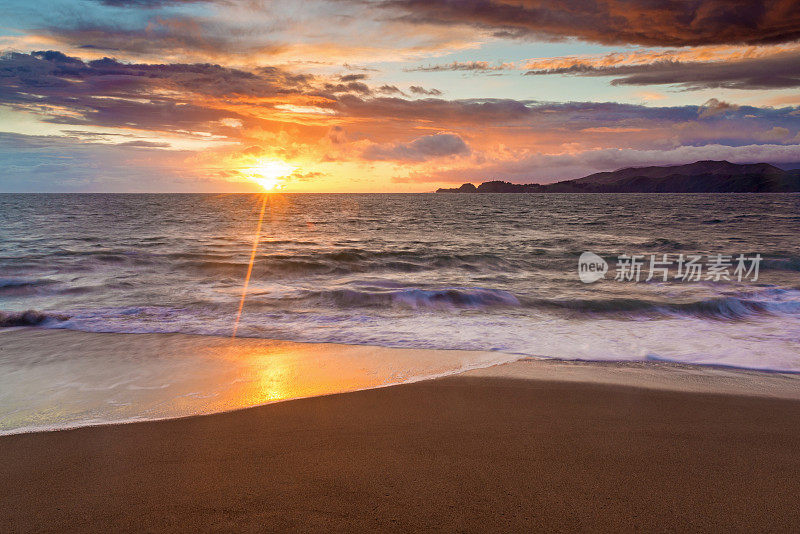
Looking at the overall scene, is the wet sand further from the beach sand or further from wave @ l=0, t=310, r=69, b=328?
wave @ l=0, t=310, r=69, b=328

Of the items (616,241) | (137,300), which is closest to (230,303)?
(137,300)

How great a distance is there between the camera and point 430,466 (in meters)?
3.21

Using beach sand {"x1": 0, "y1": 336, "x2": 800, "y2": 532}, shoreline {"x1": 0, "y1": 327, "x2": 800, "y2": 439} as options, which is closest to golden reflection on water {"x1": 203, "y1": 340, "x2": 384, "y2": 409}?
shoreline {"x1": 0, "y1": 327, "x2": 800, "y2": 439}

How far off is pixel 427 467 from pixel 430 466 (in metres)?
0.03

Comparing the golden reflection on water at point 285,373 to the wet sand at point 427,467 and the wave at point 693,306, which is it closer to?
the wet sand at point 427,467

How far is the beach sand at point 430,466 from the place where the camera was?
267 centimetres

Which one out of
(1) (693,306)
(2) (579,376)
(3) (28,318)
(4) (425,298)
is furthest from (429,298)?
(3) (28,318)

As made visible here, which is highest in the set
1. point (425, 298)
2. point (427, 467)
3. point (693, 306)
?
point (427, 467)

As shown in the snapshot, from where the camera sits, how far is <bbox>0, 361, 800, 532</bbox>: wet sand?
105 inches

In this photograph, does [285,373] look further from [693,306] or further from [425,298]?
[693,306]

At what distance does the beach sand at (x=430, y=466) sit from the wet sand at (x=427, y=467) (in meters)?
0.01

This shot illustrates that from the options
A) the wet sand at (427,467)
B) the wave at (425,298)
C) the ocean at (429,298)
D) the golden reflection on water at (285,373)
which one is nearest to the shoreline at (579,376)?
the golden reflection on water at (285,373)

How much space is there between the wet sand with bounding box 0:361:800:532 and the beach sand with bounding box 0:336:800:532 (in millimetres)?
13

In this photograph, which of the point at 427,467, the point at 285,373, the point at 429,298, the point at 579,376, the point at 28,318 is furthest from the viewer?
the point at 429,298
